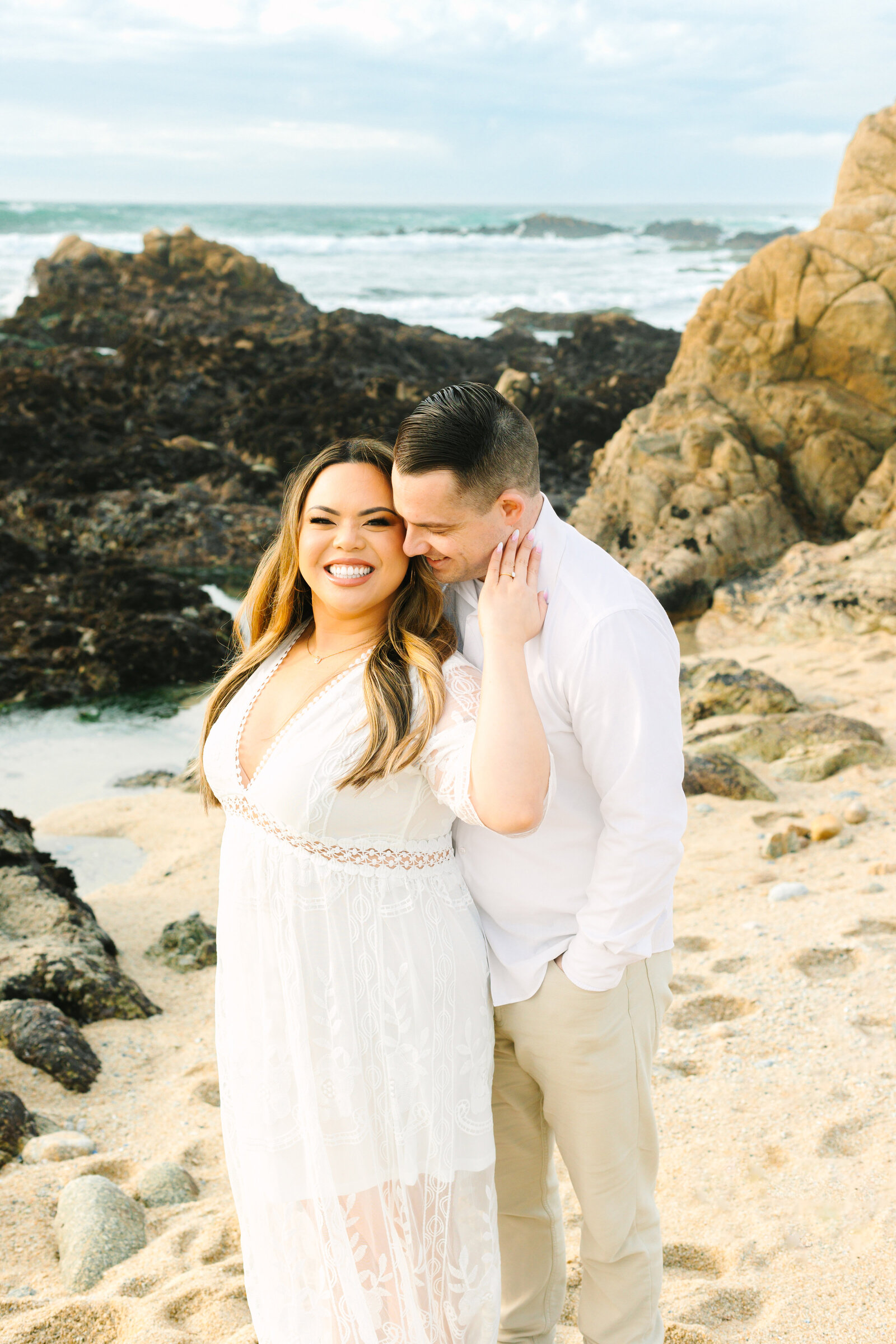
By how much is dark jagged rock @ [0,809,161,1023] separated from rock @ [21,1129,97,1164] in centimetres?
79

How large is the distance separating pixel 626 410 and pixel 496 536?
15.7 m

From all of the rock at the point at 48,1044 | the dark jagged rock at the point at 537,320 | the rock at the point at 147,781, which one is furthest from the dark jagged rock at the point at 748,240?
the rock at the point at 48,1044

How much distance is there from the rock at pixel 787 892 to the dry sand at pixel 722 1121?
0.07m

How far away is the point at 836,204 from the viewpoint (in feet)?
39.4

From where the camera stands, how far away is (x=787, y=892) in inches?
190

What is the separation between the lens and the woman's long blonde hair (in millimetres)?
2053

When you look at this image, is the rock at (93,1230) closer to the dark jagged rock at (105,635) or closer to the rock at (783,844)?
the rock at (783,844)

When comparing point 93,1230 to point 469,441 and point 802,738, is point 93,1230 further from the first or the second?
point 802,738

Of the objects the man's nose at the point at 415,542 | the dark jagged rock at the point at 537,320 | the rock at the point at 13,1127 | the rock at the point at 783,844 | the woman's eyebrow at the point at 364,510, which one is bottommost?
the rock at the point at 13,1127

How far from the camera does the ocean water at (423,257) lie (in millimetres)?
37594

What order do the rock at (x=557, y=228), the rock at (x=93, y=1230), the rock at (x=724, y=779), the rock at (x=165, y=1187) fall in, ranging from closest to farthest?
the rock at (x=93, y=1230)
the rock at (x=165, y=1187)
the rock at (x=724, y=779)
the rock at (x=557, y=228)

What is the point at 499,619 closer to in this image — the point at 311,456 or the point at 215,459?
the point at 311,456

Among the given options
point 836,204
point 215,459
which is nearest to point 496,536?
point 836,204

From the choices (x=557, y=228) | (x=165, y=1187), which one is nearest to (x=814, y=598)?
(x=165, y=1187)
